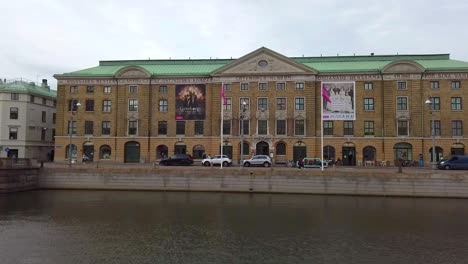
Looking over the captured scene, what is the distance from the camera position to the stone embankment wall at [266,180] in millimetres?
45250

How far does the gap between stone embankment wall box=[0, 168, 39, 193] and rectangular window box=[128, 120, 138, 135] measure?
25.2m

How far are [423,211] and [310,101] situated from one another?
126 feet

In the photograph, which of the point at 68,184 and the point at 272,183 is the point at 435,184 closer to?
the point at 272,183

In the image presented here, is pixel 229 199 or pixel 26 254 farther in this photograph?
pixel 229 199

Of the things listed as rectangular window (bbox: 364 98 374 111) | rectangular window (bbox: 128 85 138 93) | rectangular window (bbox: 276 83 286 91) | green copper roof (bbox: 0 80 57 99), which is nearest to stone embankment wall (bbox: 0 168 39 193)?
rectangular window (bbox: 128 85 138 93)

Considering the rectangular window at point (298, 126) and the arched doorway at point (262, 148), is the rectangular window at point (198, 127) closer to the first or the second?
the arched doorway at point (262, 148)

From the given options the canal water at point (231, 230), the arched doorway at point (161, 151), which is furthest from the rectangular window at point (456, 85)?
the arched doorway at point (161, 151)

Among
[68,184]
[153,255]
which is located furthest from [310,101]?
[153,255]

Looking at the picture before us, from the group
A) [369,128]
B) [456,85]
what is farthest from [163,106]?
[456,85]

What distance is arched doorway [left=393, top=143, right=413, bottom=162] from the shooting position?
69.8m

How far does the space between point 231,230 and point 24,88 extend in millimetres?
68638

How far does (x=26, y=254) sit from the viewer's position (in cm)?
2055

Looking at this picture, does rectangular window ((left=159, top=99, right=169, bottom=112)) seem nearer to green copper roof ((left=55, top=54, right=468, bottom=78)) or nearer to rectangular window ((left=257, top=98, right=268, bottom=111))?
green copper roof ((left=55, top=54, right=468, bottom=78))

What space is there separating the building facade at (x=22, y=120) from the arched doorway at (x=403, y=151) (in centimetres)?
6347
